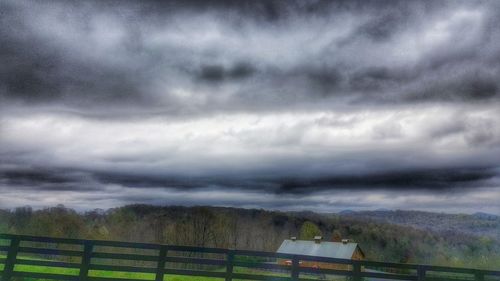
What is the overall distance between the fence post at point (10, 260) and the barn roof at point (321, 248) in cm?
3064

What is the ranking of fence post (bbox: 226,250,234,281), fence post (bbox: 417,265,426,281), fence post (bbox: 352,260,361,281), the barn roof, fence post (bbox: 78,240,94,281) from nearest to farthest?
fence post (bbox: 78,240,94,281), fence post (bbox: 226,250,234,281), fence post (bbox: 352,260,361,281), fence post (bbox: 417,265,426,281), the barn roof

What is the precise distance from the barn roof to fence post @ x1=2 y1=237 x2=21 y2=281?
30644 mm

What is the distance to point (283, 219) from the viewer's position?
6153 cm

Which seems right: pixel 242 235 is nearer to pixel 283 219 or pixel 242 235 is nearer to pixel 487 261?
pixel 283 219

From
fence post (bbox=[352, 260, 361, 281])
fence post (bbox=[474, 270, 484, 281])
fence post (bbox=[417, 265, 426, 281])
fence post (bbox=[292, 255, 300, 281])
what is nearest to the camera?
fence post (bbox=[292, 255, 300, 281])

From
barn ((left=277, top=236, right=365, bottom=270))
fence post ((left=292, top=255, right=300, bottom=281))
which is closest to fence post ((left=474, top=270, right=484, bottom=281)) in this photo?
fence post ((left=292, top=255, right=300, bottom=281))

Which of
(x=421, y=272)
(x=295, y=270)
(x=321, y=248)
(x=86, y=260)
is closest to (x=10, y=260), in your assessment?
(x=86, y=260)

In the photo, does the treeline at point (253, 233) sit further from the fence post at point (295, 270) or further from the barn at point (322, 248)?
the fence post at point (295, 270)

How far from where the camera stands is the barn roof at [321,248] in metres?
41.0

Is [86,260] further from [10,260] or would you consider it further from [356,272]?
[356,272]

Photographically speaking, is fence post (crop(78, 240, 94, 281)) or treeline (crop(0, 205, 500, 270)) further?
treeline (crop(0, 205, 500, 270))

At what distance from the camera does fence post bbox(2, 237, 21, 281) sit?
1148cm

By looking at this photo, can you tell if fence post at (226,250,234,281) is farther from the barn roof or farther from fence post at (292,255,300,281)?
the barn roof

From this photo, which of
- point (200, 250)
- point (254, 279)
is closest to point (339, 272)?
point (254, 279)
